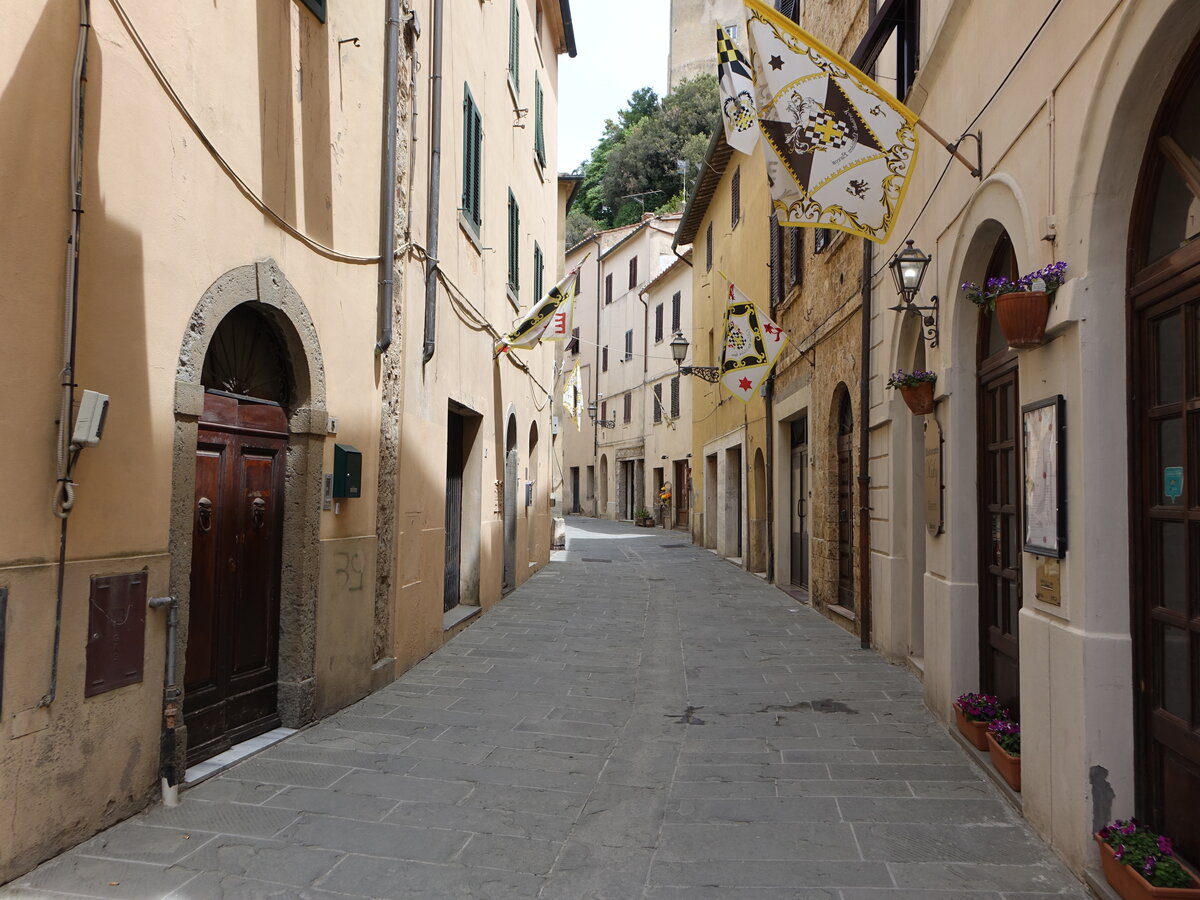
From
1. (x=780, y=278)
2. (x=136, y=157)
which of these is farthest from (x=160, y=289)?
(x=780, y=278)

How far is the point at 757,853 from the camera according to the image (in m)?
3.92

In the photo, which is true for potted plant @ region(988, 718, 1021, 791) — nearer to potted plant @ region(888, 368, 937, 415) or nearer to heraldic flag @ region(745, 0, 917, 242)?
potted plant @ region(888, 368, 937, 415)

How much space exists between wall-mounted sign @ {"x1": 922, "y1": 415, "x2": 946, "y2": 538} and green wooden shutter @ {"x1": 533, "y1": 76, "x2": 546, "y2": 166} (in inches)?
404

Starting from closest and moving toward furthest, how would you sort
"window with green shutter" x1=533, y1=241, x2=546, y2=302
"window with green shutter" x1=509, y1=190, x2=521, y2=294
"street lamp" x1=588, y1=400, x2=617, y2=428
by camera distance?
"window with green shutter" x1=509, y1=190, x2=521, y2=294 < "window with green shutter" x1=533, y1=241, x2=546, y2=302 < "street lamp" x1=588, y1=400, x2=617, y2=428

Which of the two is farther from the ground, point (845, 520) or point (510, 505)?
point (510, 505)

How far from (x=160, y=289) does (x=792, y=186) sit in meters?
3.74

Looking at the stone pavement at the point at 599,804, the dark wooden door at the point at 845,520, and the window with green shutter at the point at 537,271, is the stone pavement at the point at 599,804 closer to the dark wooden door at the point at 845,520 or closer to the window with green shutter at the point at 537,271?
the dark wooden door at the point at 845,520

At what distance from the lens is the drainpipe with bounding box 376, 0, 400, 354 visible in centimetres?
684

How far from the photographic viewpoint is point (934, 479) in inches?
253

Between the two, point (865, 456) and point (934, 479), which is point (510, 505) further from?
point (934, 479)

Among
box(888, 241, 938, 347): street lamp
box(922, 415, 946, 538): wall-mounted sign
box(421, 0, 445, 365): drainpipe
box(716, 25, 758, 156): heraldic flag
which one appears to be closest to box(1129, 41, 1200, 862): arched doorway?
box(922, 415, 946, 538): wall-mounted sign

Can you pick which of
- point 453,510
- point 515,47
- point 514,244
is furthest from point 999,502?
point 515,47

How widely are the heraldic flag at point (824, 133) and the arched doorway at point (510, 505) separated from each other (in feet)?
25.1

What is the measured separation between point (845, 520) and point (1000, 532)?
5.35 m
